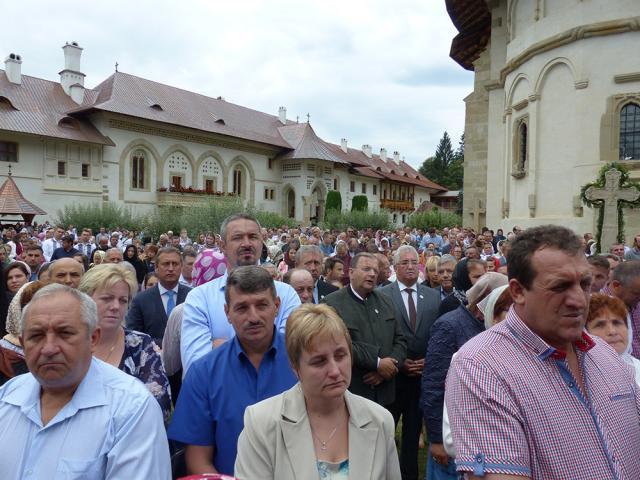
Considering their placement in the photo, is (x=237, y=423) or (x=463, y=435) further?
(x=237, y=423)

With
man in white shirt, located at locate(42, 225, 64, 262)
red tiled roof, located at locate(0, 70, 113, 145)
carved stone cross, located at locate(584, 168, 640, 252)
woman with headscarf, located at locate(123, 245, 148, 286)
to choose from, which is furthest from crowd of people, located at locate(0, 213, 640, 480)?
red tiled roof, located at locate(0, 70, 113, 145)

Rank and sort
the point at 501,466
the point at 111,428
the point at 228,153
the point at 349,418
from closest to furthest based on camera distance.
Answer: the point at 501,466, the point at 111,428, the point at 349,418, the point at 228,153

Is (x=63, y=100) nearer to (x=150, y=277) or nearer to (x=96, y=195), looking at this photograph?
(x=96, y=195)

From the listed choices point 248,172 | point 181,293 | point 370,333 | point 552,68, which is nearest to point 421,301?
point 370,333

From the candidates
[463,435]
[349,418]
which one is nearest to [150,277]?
[349,418]

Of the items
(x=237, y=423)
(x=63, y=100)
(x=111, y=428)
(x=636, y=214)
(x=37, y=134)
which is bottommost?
(x=237, y=423)

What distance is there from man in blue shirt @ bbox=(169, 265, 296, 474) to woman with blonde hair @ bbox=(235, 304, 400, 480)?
0.45 metres

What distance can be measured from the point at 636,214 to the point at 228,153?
1285 inches

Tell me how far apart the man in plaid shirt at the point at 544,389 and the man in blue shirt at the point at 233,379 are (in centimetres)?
111

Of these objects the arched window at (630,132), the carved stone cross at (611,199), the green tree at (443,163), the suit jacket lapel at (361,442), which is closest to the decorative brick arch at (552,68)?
the arched window at (630,132)

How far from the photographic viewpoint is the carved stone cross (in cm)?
1502

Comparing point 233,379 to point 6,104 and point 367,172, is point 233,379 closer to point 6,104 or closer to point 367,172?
point 6,104

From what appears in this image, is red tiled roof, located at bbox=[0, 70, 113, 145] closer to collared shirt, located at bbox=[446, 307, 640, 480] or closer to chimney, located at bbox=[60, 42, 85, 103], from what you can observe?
chimney, located at bbox=[60, 42, 85, 103]

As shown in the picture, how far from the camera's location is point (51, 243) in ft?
47.0
